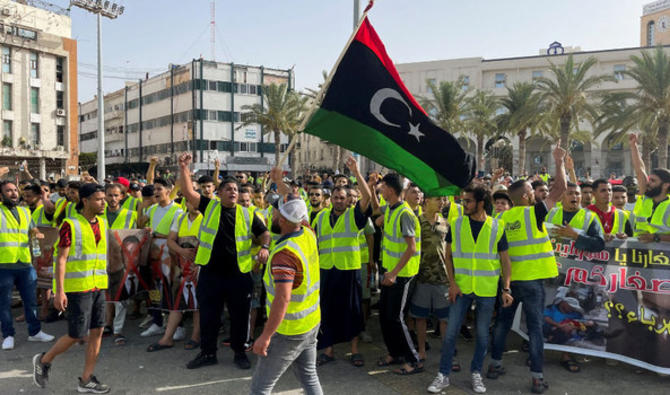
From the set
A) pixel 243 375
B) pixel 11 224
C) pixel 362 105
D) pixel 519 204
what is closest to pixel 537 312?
pixel 519 204

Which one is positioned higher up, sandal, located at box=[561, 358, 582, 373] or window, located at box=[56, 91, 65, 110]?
window, located at box=[56, 91, 65, 110]

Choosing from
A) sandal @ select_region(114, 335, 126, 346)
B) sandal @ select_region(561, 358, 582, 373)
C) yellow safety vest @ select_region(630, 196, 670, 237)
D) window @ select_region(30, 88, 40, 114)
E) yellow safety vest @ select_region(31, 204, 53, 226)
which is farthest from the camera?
window @ select_region(30, 88, 40, 114)

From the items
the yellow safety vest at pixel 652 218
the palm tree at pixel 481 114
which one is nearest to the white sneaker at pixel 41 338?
the yellow safety vest at pixel 652 218

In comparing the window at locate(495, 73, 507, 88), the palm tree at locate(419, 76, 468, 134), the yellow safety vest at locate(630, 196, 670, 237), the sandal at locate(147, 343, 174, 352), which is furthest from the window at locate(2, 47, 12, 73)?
the yellow safety vest at locate(630, 196, 670, 237)

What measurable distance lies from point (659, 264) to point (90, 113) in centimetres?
9524

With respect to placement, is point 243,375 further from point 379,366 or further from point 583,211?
point 583,211

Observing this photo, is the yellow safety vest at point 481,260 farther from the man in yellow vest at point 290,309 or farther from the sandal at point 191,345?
the sandal at point 191,345

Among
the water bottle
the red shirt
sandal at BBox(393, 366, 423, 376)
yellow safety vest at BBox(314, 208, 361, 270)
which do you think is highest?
the red shirt

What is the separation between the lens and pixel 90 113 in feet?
288

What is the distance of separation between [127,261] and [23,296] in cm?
134

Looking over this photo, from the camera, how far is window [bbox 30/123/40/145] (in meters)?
49.2

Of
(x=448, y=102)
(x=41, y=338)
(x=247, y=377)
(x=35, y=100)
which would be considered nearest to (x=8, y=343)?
(x=41, y=338)

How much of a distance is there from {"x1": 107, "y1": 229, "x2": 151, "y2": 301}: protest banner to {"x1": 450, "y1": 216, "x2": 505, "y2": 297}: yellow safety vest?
3.87 m

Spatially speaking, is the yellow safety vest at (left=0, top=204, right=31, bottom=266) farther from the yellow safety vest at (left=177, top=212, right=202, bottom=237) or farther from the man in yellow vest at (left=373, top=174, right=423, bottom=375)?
the man in yellow vest at (left=373, top=174, right=423, bottom=375)
